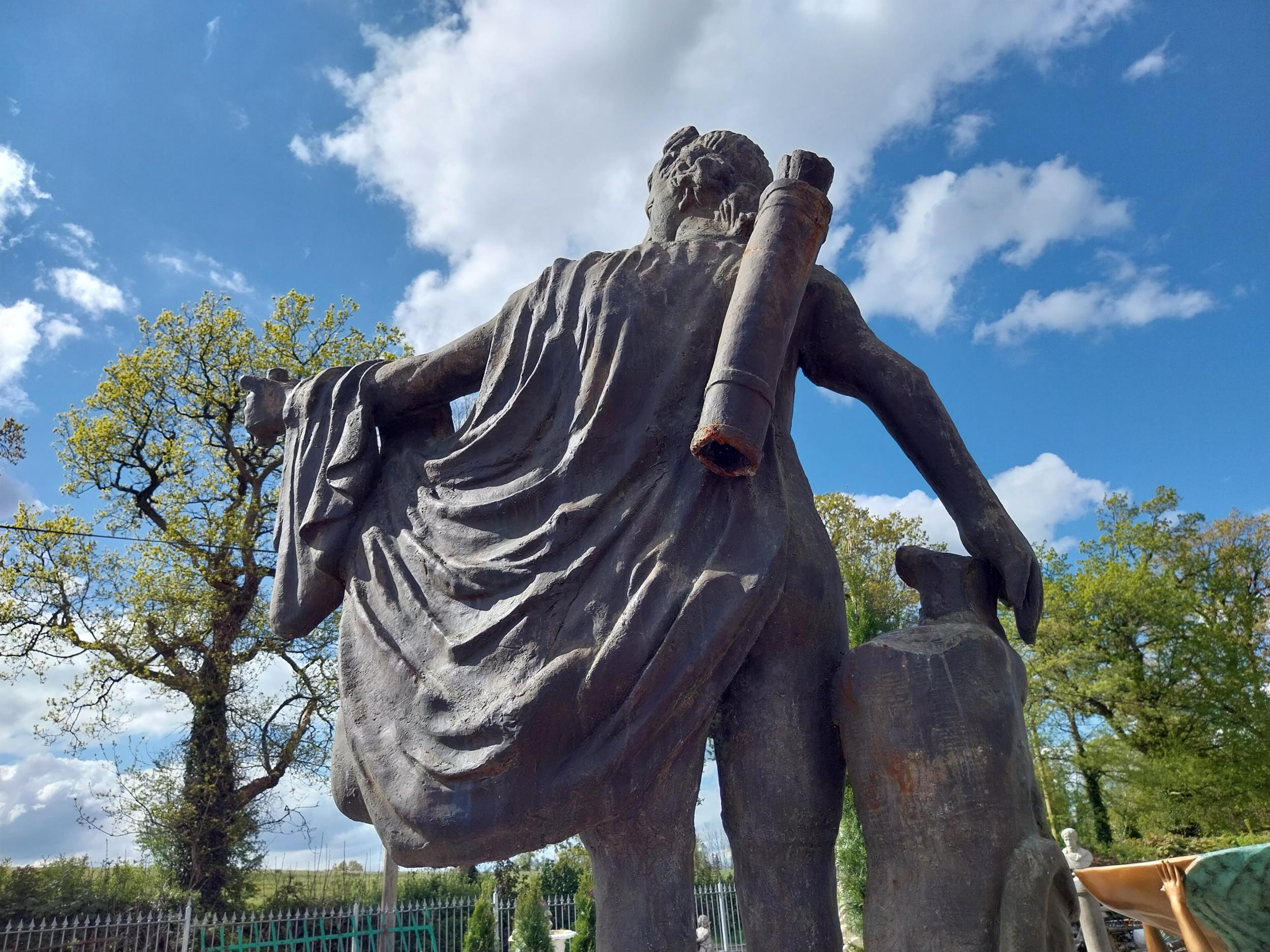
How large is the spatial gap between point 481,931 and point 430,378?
12.9m

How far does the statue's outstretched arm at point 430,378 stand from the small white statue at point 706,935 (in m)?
11.5

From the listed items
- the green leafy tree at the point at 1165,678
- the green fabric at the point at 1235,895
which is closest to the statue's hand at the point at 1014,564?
the green fabric at the point at 1235,895

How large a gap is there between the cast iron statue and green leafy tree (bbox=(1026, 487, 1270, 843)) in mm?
20458

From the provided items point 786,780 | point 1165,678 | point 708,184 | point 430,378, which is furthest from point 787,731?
point 1165,678

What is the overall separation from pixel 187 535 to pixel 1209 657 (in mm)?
21109

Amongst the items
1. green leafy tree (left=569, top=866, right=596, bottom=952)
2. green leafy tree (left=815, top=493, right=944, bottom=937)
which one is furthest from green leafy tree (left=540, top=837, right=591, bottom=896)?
green leafy tree (left=815, top=493, right=944, bottom=937)

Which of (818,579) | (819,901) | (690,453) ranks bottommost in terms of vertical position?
(819,901)

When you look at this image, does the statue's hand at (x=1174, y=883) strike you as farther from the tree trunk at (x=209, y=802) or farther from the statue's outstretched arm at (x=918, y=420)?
the tree trunk at (x=209, y=802)

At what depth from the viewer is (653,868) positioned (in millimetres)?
2131

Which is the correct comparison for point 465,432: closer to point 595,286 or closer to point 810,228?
point 595,286

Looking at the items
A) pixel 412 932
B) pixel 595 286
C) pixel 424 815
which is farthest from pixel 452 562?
pixel 412 932

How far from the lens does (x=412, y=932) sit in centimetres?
1272

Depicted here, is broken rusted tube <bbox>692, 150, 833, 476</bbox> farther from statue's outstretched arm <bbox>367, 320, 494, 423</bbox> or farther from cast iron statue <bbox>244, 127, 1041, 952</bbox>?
statue's outstretched arm <bbox>367, 320, 494, 423</bbox>

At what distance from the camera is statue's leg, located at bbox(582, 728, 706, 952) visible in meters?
2.09
